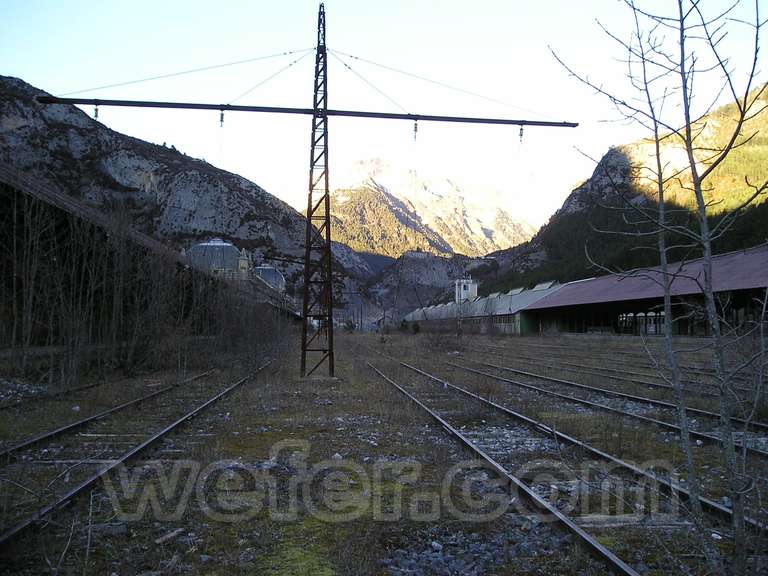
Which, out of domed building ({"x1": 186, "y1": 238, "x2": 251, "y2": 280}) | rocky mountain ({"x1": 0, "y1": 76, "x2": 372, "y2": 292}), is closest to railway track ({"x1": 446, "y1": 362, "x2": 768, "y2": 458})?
domed building ({"x1": 186, "y1": 238, "x2": 251, "y2": 280})

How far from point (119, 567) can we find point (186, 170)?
379 ft

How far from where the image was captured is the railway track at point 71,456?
5.63 metres

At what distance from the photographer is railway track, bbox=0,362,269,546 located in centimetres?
563

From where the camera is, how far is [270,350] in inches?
1216

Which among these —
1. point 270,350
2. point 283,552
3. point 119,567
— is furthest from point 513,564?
point 270,350

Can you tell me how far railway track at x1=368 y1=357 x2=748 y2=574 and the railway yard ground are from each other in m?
0.03

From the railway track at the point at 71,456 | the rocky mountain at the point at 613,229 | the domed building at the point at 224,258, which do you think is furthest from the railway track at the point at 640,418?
the domed building at the point at 224,258

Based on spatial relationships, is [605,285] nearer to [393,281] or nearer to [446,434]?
[446,434]

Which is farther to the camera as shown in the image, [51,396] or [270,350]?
[270,350]

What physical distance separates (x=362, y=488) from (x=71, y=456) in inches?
166

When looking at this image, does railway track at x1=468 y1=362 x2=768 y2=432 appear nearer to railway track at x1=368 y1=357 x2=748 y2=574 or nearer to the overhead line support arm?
railway track at x1=368 y1=357 x2=748 y2=574

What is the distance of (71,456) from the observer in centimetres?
827

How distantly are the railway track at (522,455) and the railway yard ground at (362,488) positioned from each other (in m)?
0.03

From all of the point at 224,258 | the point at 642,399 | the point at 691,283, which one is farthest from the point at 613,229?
the point at 642,399
